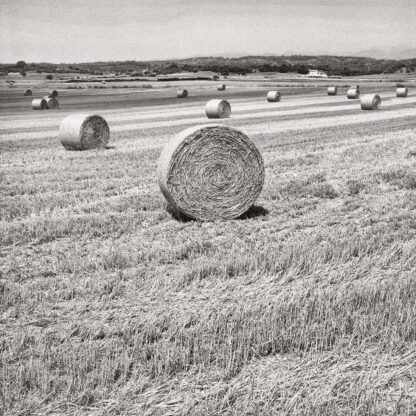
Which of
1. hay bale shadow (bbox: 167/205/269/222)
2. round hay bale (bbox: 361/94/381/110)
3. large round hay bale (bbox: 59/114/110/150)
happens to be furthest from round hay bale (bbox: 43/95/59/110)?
hay bale shadow (bbox: 167/205/269/222)

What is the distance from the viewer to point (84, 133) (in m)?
18.2

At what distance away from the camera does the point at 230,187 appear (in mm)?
9477

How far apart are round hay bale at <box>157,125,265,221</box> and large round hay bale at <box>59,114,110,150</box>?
30.4 feet

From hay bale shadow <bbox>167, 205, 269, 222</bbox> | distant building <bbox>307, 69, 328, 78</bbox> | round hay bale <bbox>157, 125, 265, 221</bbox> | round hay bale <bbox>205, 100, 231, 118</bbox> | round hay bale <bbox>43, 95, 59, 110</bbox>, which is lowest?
hay bale shadow <bbox>167, 205, 269, 222</bbox>

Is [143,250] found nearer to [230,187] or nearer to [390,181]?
[230,187]

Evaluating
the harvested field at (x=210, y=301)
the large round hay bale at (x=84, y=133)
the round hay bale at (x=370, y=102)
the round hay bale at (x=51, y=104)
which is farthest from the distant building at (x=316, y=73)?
the harvested field at (x=210, y=301)

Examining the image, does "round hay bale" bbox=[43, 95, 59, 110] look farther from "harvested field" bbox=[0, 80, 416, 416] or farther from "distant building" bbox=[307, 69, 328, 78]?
"distant building" bbox=[307, 69, 328, 78]

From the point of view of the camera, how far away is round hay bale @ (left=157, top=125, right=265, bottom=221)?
9.22m

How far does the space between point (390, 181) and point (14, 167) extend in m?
9.91

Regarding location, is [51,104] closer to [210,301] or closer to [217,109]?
[217,109]

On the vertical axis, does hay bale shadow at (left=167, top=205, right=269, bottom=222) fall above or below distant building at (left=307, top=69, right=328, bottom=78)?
below

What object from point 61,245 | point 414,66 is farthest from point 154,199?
point 414,66

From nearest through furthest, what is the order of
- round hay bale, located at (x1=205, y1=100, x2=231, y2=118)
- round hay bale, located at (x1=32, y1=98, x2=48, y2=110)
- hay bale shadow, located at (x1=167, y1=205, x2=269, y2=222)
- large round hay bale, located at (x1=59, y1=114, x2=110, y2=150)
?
1. hay bale shadow, located at (x1=167, y1=205, x2=269, y2=222)
2. large round hay bale, located at (x1=59, y1=114, x2=110, y2=150)
3. round hay bale, located at (x1=205, y1=100, x2=231, y2=118)
4. round hay bale, located at (x1=32, y1=98, x2=48, y2=110)

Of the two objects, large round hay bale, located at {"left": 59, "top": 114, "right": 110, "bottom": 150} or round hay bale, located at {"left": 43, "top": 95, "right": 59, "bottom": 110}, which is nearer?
large round hay bale, located at {"left": 59, "top": 114, "right": 110, "bottom": 150}
